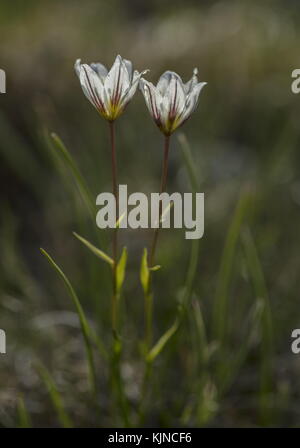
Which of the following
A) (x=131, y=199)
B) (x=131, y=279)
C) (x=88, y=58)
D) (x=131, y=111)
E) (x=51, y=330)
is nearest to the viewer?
(x=51, y=330)

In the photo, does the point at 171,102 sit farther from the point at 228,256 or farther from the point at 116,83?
the point at 228,256

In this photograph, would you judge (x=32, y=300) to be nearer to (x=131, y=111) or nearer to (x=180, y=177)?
(x=180, y=177)

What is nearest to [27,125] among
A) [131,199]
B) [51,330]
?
[131,199]

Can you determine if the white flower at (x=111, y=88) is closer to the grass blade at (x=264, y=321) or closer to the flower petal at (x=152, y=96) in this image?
the flower petal at (x=152, y=96)

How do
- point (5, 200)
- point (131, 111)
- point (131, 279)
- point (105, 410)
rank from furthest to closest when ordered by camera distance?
point (131, 111) < point (5, 200) < point (131, 279) < point (105, 410)

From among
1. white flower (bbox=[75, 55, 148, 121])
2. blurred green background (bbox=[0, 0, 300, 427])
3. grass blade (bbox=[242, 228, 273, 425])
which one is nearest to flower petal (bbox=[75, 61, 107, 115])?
white flower (bbox=[75, 55, 148, 121])

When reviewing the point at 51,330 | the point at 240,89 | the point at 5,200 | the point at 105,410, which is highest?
the point at 240,89
